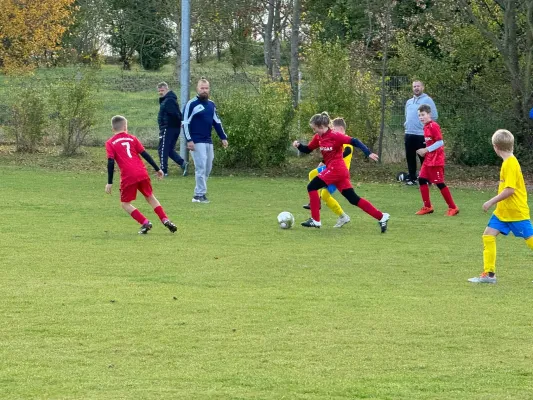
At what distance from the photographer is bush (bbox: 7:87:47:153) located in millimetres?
26312

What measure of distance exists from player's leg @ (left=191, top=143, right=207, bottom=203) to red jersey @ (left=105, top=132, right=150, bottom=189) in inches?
144

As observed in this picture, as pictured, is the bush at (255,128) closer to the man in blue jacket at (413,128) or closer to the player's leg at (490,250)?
the man in blue jacket at (413,128)

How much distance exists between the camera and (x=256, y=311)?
8.52 meters

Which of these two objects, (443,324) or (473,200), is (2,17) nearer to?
(473,200)

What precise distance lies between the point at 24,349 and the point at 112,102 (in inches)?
1455

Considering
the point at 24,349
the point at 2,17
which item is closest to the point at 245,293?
the point at 24,349

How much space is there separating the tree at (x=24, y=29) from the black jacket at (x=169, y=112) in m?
9.32

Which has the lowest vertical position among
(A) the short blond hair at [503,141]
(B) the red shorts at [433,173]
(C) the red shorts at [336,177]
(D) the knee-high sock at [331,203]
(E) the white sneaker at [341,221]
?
(E) the white sneaker at [341,221]

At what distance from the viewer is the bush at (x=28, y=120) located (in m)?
26.3

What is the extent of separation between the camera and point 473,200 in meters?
19.3

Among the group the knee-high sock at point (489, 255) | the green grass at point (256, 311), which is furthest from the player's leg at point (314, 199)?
the knee-high sock at point (489, 255)

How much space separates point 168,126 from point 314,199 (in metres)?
9.13

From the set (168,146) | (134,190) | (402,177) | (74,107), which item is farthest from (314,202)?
(74,107)

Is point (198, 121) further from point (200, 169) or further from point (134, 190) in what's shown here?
point (134, 190)
